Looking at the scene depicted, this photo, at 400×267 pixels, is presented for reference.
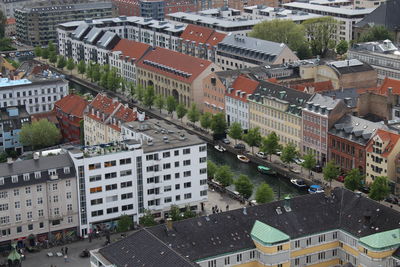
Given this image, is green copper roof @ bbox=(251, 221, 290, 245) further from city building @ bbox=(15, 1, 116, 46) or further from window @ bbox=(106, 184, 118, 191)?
city building @ bbox=(15, 1, 116, 46)

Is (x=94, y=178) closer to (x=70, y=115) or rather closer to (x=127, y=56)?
(x=70, y=115)

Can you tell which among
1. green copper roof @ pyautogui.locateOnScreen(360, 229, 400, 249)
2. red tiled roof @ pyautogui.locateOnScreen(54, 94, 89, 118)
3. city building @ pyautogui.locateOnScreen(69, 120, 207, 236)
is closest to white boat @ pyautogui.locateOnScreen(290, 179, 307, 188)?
city building @ pyautogui.locateOnScreen(69, 120, 207, 236)

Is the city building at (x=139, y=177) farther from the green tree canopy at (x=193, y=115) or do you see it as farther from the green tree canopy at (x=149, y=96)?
the green tree canopy at (x=149, y=96)

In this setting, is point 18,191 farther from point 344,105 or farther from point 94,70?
point 94,70

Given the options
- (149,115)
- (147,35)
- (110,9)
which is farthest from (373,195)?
(110,9)

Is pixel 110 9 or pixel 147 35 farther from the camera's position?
pixel 110 9
